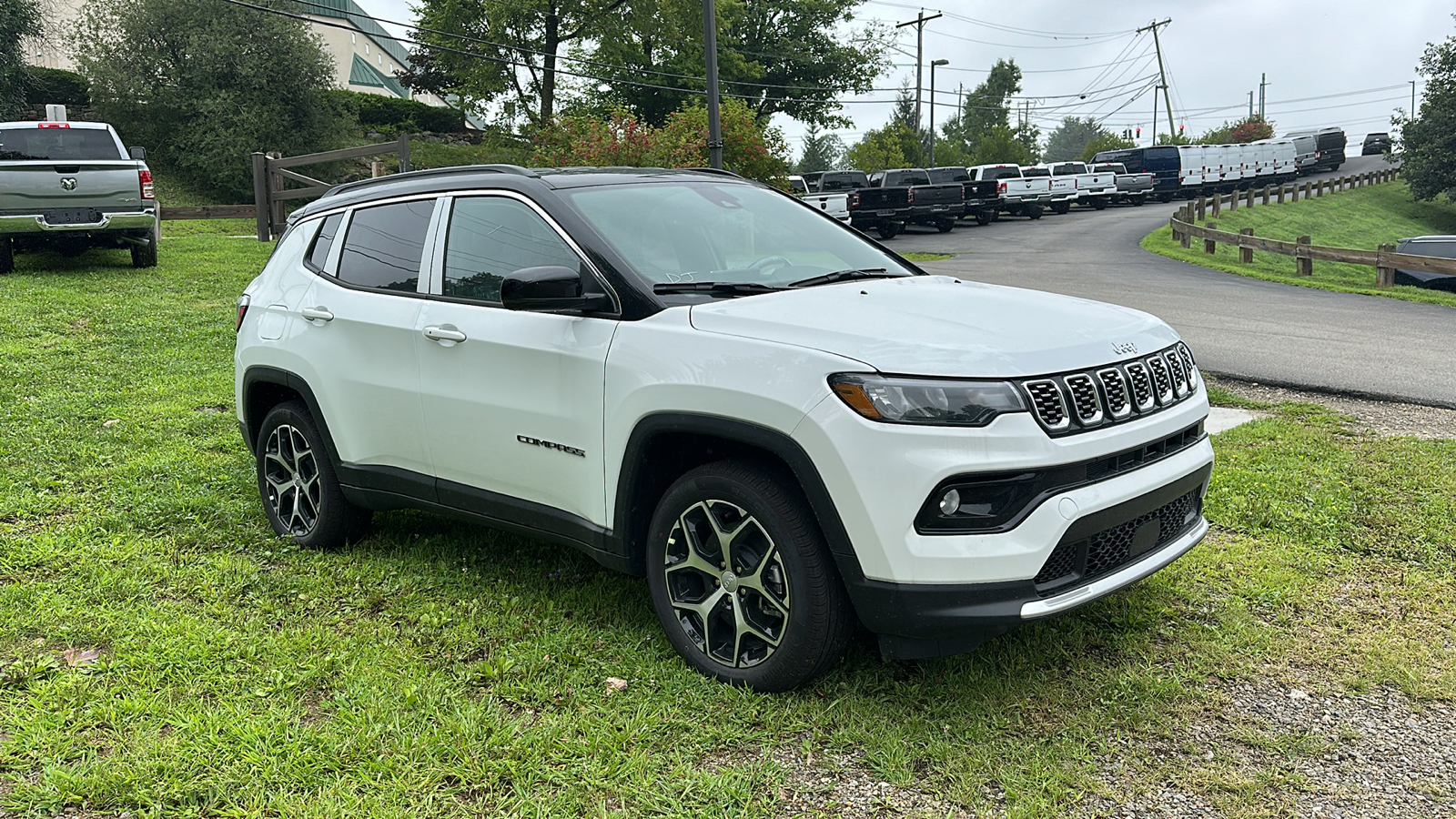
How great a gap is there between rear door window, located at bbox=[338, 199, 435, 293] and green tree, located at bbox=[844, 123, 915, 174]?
4795 centimetres

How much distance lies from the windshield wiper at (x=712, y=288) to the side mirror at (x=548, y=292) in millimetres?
201

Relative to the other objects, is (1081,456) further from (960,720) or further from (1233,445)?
(1233,445)

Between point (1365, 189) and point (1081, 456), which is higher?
point (1365, 189)

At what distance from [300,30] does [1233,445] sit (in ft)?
120

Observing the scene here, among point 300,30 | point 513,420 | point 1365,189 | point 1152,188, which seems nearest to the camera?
point 513,420

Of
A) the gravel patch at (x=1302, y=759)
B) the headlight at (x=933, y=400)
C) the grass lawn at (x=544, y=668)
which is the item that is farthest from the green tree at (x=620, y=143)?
the gravel patch at (x=1302, y=759)

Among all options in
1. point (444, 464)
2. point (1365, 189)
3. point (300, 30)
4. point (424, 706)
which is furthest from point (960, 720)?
point (1365, 189)

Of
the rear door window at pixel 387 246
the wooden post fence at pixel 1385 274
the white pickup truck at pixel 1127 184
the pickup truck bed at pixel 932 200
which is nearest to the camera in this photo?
Answer: the rear door window at pixel 387 246

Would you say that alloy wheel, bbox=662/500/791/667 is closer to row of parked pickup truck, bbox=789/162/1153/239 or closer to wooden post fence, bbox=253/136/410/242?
wooden post fence, bbox=253/136/410/242

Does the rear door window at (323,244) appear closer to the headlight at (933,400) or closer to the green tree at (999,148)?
the headlight at (933,400)

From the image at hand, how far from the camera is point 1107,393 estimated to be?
3.45 meters

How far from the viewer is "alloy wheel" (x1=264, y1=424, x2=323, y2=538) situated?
528cm

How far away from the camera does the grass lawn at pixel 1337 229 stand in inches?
755

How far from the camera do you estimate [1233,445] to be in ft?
22.0
